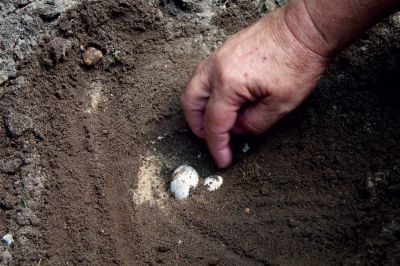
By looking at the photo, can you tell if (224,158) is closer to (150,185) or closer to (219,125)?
(219,125)

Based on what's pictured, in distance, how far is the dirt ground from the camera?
1.82m

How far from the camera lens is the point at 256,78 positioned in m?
1.77

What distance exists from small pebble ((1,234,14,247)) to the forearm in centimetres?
128

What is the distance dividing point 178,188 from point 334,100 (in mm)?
701

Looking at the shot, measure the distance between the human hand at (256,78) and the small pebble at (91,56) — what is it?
24.4 inches

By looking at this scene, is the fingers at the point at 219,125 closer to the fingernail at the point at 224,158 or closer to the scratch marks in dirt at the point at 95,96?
the fingernail at the point at 224,158

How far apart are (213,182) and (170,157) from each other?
0.73 feet

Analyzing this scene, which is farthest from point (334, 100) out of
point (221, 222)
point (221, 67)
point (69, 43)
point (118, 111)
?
point (69, 43)

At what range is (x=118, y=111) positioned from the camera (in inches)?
88.7

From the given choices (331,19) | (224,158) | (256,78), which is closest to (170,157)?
(224,158)

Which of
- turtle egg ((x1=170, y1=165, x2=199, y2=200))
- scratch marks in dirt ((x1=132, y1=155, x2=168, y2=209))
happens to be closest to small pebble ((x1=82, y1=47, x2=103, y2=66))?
scratch marks in dirt ((x1=132, y1=155, x2=168, y2=209))

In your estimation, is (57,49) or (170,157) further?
(57,49)

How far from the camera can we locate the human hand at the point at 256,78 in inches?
70.3

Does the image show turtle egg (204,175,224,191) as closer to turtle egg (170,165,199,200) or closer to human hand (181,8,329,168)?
turtle egg (170,165,199,200)
